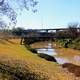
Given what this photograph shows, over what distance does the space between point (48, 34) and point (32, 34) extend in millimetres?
5602

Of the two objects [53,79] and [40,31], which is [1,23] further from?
[40,31]

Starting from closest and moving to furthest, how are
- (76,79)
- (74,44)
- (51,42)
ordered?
(76,79) → (74,44) → (51,42)

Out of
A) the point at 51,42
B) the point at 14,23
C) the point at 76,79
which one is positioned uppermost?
the point at 14,23

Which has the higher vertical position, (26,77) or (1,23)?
(1,23)

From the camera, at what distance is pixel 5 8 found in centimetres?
1939

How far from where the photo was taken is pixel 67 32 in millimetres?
90188

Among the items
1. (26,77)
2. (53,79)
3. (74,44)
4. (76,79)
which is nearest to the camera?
(26,77)

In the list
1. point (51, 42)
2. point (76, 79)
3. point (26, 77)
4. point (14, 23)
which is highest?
point (14, 23)

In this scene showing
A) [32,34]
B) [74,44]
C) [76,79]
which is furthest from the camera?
[32,34]

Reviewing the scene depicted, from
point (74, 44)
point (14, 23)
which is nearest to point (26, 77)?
point (14, 23)

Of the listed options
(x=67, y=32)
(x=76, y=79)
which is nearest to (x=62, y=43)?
(x=67, y=32)

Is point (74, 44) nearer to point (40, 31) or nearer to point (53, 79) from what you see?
point (40, 31)

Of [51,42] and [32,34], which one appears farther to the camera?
[51,42]

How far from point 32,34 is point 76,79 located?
6591 centimetres
